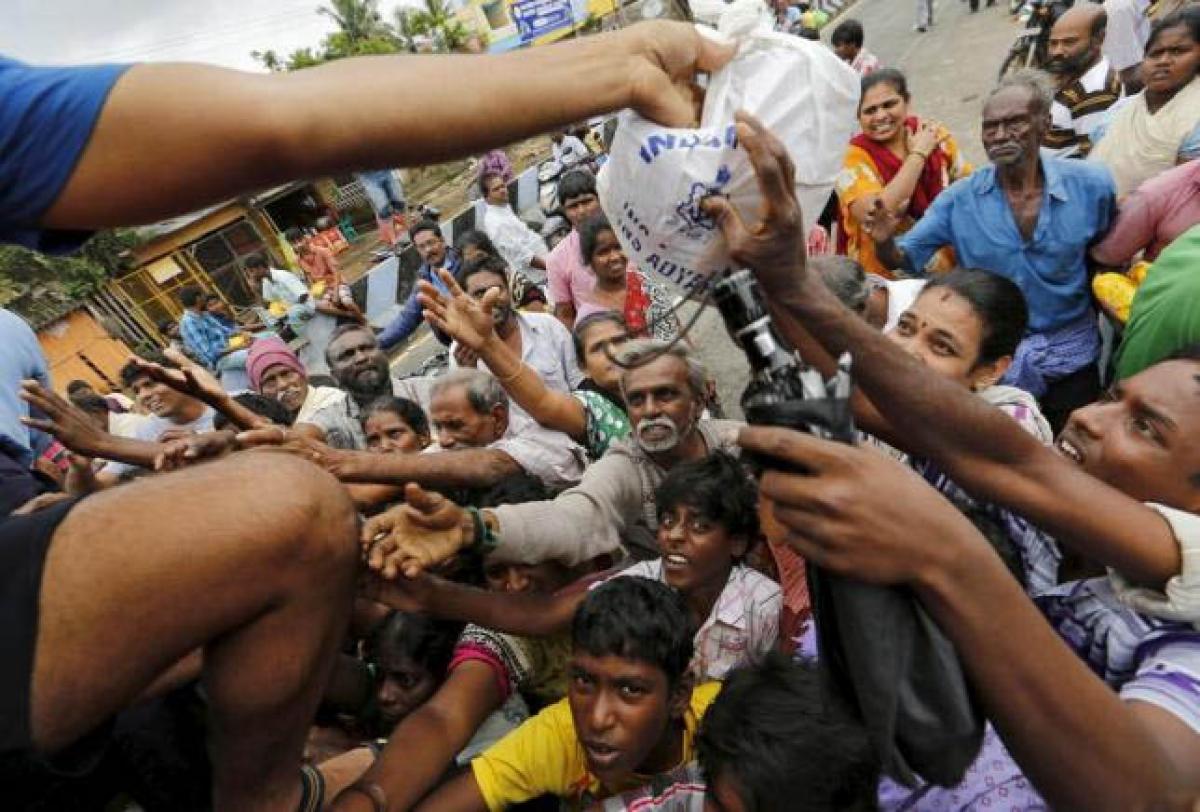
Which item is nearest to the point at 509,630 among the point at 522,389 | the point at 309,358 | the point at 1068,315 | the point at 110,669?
the point at 522,389

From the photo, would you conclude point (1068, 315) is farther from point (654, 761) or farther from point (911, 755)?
point (911, 755)

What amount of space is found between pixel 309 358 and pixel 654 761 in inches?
363

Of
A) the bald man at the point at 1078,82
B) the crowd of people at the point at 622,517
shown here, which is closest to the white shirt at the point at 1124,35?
the bald man at the point at 1078,82

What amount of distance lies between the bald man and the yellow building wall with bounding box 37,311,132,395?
736 inches

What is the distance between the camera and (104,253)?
16.9 m

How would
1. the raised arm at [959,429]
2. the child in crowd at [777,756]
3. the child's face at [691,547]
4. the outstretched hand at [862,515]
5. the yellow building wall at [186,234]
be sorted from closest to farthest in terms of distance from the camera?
the outstretched hand at [862,515] → the raised arm at [959,429] → the child in crowd at [777,756] → the child's face at [691,547] → the yellow building wall at [186,234]

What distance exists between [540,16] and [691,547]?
2865cm

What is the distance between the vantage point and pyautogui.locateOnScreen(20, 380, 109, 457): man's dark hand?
2.26m

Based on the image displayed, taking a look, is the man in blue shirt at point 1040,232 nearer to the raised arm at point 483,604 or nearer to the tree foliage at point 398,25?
the raised arm at point 483,604

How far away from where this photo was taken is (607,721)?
5.76ft

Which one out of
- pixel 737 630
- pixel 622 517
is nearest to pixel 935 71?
pixel 622 517

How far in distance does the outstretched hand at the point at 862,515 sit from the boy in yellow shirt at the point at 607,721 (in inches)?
46.4

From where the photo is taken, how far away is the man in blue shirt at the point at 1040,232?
2.92 m

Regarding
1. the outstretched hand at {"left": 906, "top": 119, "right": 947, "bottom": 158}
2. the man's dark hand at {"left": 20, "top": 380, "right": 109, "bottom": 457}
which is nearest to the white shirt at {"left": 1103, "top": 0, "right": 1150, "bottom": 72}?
the outstretched hand at {"left": 906, "top": 119, "right": 947, "bottom": 158}
